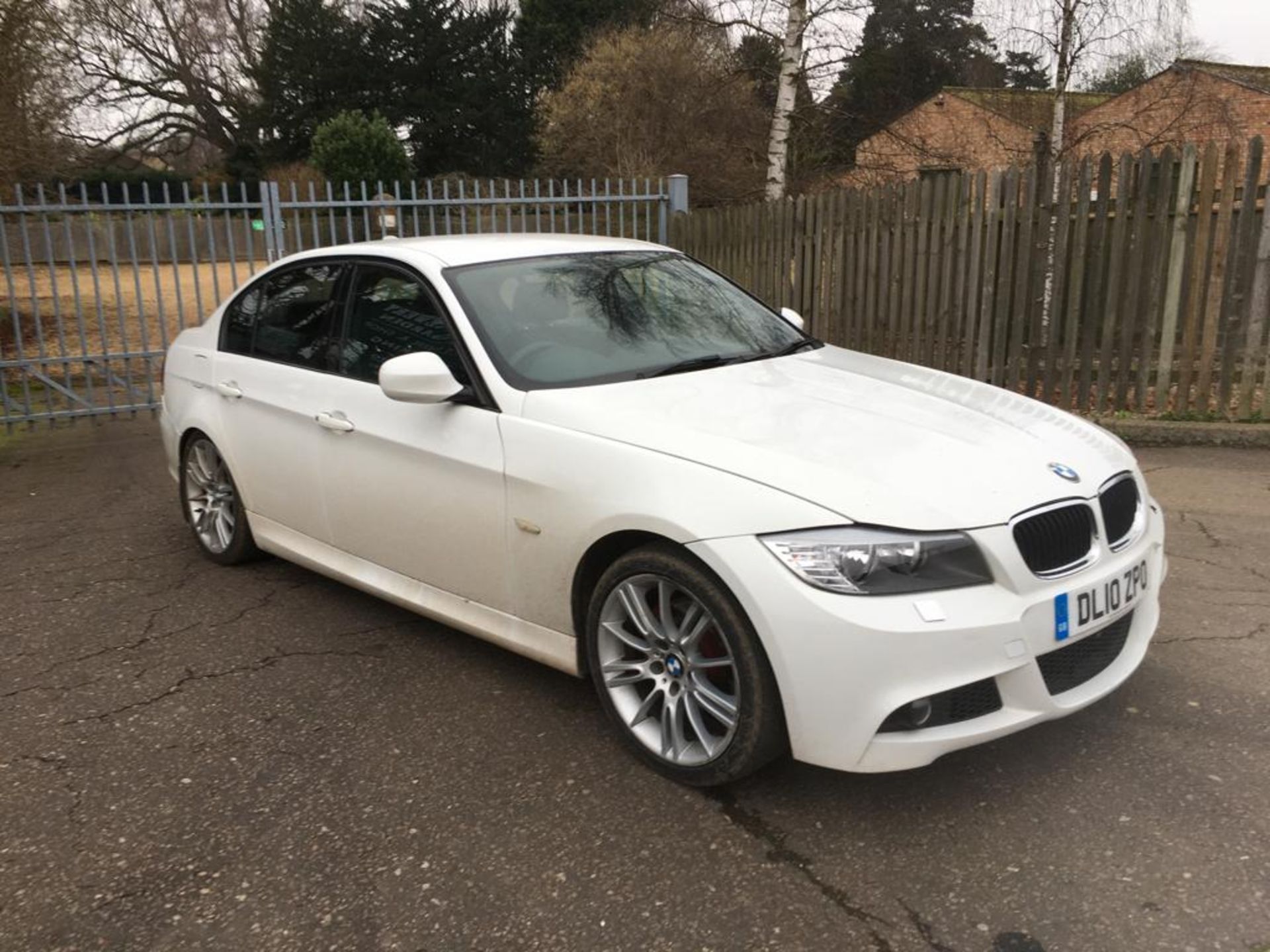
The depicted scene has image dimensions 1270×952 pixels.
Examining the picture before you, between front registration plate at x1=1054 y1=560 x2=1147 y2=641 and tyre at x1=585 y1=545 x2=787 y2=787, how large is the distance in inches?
31.3

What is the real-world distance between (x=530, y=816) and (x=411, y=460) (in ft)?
4.53

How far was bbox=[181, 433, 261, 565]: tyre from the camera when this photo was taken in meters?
4.97

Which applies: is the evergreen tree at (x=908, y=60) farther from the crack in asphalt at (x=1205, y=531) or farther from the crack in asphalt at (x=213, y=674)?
the crack in asphalt at (x=213, y=674)

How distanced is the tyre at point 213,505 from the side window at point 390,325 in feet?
3.98

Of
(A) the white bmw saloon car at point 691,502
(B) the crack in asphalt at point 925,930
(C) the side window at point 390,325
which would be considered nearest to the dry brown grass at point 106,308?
(C) the side window at point 390,325

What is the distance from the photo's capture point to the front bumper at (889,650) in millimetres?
2572

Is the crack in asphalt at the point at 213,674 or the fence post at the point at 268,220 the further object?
the fence post at the point at 268,220

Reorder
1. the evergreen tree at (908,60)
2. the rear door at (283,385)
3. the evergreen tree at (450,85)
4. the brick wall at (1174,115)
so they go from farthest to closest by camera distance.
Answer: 1. the evergreen tree at (450,85)
2. the evergreen tree at (908,60)
3. the brick wall at (1174,115)
4. the rear door at (283,385)

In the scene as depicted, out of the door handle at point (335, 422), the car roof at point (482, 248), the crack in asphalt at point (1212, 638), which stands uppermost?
the car roof at point (482, 248)

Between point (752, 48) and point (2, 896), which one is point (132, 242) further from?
point (752, 48)

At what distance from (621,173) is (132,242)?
1332 centimetres

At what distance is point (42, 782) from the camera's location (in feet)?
10.5

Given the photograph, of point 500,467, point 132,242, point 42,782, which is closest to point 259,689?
point 42,782

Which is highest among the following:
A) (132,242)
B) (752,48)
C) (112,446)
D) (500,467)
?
(752,48)
